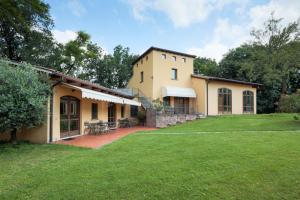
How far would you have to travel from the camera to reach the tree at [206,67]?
44.4m

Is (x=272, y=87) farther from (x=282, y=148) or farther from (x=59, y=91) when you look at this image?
(x=59, y=91)

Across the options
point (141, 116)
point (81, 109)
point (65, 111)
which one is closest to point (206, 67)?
point (141, 116)

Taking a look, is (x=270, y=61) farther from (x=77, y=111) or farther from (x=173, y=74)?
(x=77, y=111)

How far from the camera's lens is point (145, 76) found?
29438 millimetres

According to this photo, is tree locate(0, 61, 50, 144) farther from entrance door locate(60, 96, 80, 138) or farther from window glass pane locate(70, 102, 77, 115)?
window glass pane locate(70, 102, 77, 115)

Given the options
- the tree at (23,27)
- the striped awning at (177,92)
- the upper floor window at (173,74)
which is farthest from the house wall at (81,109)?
the tree at (23,27)

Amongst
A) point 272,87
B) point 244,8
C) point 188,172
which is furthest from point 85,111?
point 272,87

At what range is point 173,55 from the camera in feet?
95.3

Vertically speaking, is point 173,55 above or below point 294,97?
above

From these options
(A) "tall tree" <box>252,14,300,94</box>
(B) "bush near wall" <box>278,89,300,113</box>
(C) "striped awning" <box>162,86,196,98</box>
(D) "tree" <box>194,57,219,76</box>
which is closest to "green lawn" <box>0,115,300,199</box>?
(B) "bush near wall" <box>278,89,300,113</box>

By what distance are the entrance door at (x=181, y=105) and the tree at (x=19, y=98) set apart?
64.7ft

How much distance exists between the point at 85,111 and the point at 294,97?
1793 cm

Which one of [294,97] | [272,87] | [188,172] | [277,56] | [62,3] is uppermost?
[62,3]

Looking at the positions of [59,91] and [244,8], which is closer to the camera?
[59,91]
